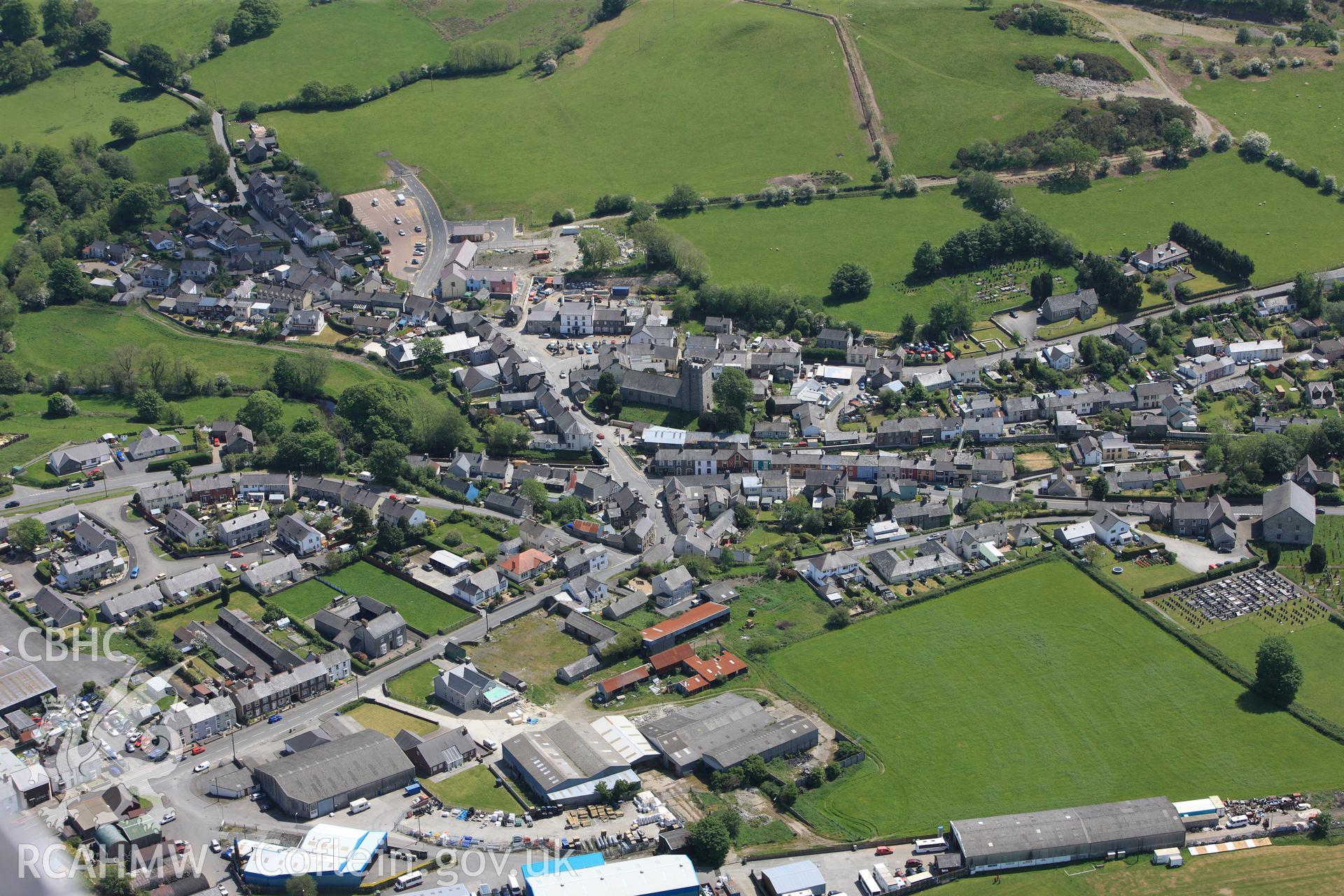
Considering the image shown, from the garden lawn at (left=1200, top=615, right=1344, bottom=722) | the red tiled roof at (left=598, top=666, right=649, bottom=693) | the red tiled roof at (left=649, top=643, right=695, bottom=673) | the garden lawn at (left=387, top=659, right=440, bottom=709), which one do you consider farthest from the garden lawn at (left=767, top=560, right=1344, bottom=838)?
the garden lawn at (left=387, top=659, right=440, bottom=709)

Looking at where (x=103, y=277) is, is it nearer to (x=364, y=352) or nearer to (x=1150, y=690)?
(x=364, y=352)

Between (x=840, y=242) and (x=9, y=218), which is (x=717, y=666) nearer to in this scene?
(x=840, y=242)

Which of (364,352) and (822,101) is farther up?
(822,101)

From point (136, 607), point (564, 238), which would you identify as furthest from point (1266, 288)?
point (136, 607)

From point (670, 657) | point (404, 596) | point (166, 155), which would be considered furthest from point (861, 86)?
point (670, 657)

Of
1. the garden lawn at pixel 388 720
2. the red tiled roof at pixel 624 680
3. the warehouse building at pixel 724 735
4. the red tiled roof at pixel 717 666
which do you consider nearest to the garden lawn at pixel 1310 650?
the warehouse building at pixel 724 735

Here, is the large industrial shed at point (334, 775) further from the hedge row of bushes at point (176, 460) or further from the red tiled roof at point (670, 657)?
the hedge row of bushes at point (176, 460)
